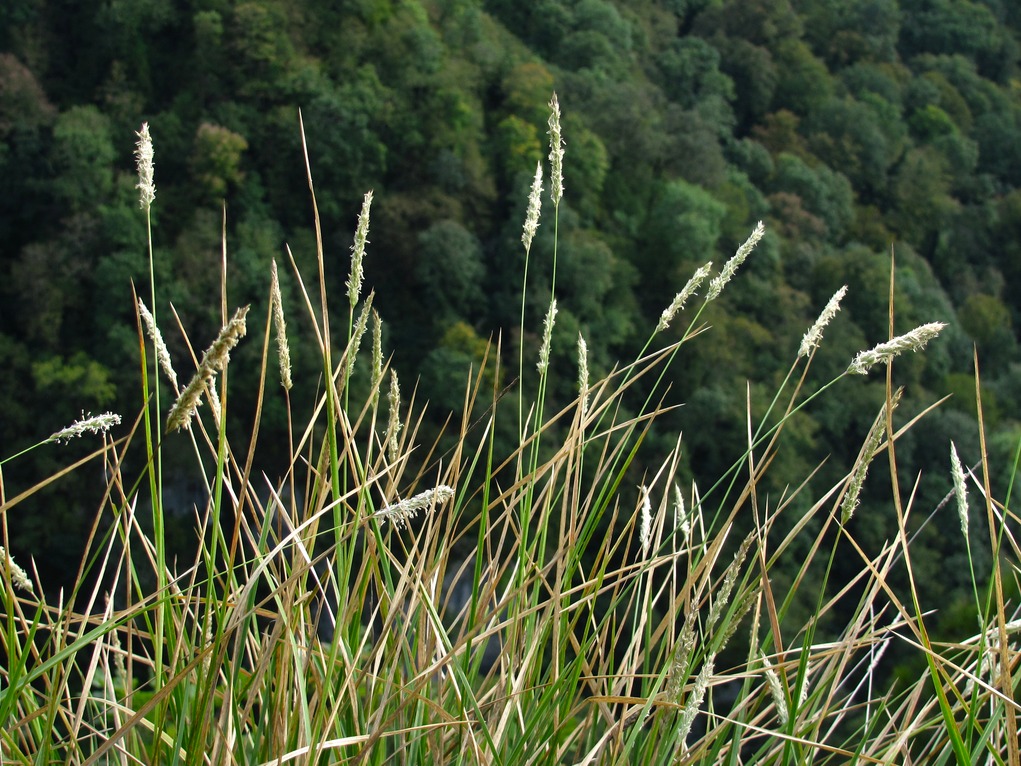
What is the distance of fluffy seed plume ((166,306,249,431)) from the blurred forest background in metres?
21.4

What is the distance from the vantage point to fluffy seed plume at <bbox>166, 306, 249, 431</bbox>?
2.41ft

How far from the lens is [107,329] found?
24609mm

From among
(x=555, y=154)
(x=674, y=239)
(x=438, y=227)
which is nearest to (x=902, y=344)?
(x=555, y=154)

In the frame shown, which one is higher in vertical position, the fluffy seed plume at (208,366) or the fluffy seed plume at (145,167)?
the fluffy seed plume at (145,167)

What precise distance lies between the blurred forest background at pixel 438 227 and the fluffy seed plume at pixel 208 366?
21381 millimetres

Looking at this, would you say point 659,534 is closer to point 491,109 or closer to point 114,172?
point 114,172

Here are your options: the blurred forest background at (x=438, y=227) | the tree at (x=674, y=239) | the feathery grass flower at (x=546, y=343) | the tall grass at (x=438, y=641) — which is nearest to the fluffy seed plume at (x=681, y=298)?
the tall grass at (x=438, y=641)

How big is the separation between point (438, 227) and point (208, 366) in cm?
2728

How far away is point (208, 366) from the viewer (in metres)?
0.74

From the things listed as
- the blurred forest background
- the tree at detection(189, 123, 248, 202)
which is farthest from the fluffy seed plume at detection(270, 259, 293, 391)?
the tree at detection(189, 123, 248, 202)

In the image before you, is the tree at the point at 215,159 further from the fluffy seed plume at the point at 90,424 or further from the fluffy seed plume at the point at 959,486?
the fluffy seed plume at the point at 959,486

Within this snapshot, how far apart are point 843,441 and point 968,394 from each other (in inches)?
159

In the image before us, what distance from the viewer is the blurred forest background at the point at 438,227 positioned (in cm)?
2505

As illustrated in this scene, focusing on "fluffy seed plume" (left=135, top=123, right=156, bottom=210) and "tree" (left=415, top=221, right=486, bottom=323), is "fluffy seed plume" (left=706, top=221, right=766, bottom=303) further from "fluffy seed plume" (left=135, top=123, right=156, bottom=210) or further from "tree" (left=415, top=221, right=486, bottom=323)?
"tree" (left=415, top=221, right=486, bottom=323)
